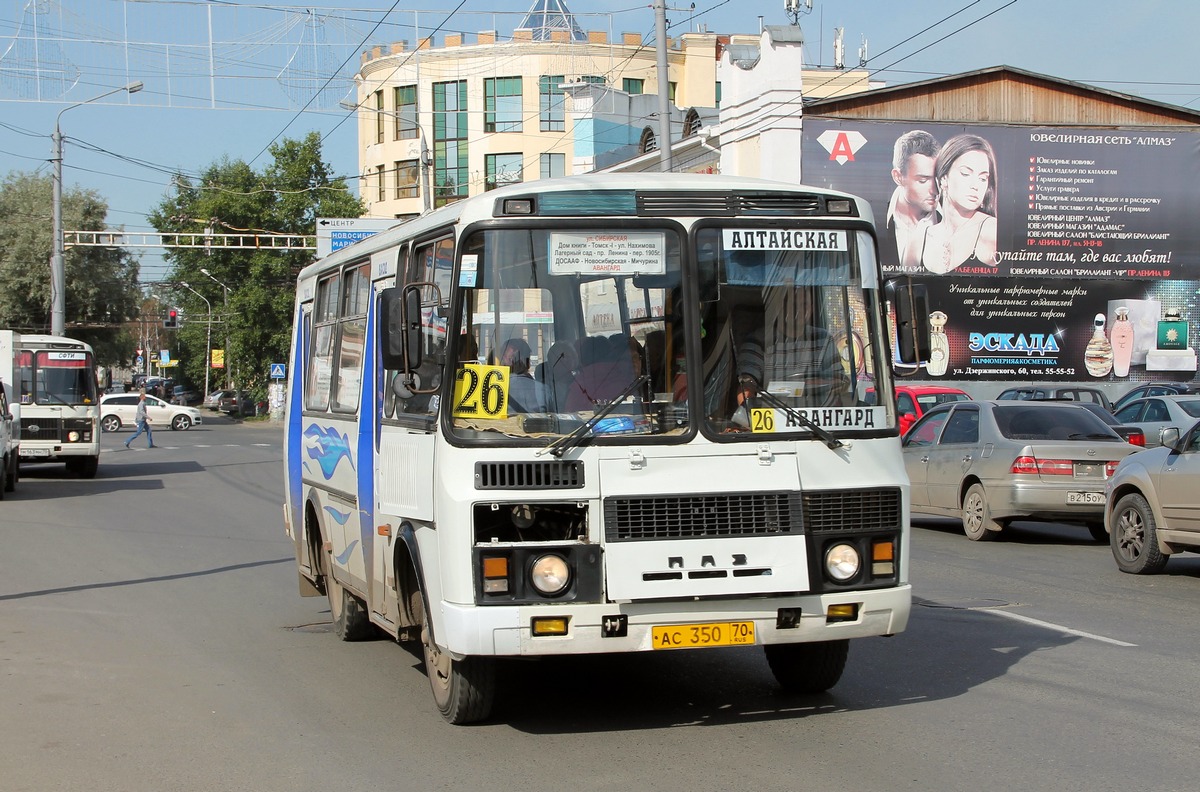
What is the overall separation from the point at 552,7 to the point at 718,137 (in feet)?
136

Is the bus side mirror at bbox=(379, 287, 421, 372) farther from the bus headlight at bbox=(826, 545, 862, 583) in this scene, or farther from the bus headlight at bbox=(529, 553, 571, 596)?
the bus headlight at bbox=(826, 545, 862, 583)

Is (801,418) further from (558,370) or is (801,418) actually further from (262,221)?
(262,221)

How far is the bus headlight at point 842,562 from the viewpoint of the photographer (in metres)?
6.25

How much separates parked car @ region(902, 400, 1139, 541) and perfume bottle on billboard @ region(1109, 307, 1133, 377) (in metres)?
19.9

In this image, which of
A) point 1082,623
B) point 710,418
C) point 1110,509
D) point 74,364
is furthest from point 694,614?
point 74,364

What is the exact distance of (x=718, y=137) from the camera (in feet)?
115

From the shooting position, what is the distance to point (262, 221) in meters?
68.4

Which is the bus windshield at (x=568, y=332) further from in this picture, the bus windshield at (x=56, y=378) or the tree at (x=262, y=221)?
the tree at (x=262, y=221)

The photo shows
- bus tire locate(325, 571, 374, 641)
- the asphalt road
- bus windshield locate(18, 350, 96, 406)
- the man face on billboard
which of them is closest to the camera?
the asphalt road

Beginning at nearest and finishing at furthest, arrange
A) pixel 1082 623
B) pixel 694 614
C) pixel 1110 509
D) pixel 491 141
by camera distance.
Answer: pixel 694 614
pixel 1082 623
pixel 1110 509
pixel 491 141

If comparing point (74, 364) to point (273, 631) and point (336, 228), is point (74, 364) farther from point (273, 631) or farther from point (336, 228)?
point (273, 631)

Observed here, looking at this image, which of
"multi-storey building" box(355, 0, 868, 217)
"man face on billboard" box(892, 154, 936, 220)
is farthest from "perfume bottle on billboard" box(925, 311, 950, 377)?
"multi-storey building" box(355, 0, 868, 217)

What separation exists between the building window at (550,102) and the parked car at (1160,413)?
163 feet

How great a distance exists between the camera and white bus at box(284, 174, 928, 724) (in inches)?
236
